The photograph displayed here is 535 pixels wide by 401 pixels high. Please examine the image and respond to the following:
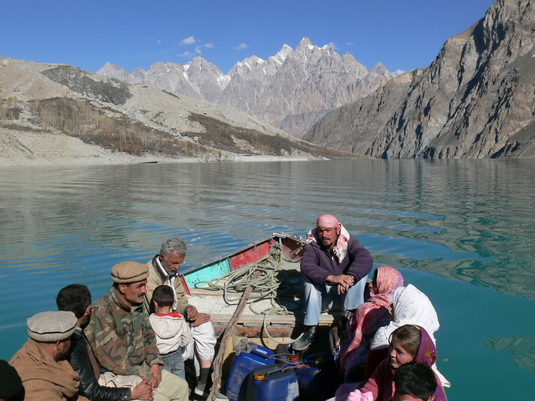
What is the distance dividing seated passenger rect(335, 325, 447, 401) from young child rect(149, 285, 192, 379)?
6.32 feet

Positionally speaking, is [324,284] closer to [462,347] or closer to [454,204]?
[462,347]

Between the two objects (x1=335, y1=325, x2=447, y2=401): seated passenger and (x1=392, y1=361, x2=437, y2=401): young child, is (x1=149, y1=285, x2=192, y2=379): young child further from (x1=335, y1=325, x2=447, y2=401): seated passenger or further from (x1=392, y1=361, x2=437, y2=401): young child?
(x1=392, y1=361, x2=437, y2=401): young child

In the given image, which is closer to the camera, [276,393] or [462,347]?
[276,393]

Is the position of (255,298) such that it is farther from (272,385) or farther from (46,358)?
(46,358)

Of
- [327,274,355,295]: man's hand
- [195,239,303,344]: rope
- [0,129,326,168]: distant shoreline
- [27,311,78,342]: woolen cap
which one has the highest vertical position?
[0,129,326,168]: distant shoreline

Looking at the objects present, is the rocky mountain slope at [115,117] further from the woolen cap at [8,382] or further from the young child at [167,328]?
the woolen cap at [8,382]

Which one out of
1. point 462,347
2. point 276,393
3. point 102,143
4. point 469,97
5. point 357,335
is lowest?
point 462,347

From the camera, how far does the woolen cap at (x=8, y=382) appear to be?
2.37 metres

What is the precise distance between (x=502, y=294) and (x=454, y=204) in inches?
531

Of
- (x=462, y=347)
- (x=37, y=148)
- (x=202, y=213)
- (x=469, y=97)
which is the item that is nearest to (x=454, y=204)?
(x=202, y=213)

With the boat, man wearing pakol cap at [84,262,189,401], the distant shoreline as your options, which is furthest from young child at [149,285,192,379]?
the distant shoreline

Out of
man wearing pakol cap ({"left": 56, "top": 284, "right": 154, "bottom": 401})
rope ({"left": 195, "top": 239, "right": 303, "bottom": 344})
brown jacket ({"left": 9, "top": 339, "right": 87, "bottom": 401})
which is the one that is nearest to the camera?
brown jacket ({"left": 9, "top": 339, "right": 87, "bottom": 401})

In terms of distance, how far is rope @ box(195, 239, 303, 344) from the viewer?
243 inches

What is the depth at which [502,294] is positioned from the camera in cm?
855
